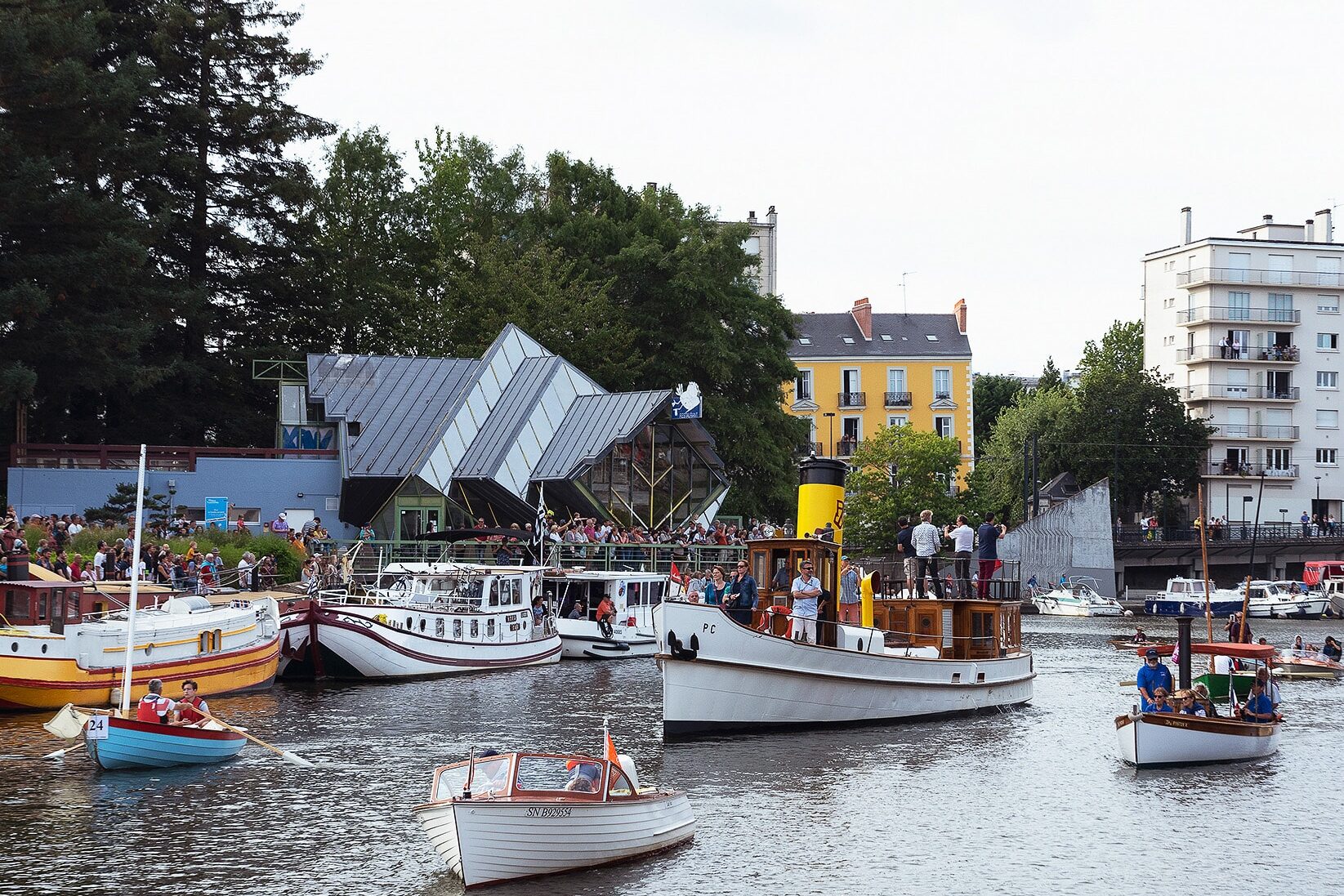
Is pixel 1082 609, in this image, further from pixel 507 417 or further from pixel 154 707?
pixel 154 707

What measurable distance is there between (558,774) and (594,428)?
39044 millimetres

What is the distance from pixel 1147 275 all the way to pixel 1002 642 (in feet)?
246

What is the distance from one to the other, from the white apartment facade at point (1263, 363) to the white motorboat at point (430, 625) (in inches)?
2601

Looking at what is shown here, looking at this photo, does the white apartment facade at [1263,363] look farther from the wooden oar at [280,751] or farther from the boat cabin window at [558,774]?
the boat cabin window at [558,774]

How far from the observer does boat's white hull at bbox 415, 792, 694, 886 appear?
58.4 feet

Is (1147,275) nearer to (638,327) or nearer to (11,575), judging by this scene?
(638,327)

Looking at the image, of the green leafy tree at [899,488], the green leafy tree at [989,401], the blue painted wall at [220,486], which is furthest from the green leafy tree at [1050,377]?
the blue painted wall at [220,486]

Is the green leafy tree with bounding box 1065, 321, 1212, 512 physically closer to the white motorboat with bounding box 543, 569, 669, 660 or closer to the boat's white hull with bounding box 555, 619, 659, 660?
the white motorboat with bounding box 543, 569, 669, 660

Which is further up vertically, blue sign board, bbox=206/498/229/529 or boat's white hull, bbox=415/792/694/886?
blue sign board, bbox=206/498/229/529

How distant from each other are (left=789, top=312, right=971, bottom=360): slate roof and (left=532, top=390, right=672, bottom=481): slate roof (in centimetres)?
4400

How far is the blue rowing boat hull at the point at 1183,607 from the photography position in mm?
74688

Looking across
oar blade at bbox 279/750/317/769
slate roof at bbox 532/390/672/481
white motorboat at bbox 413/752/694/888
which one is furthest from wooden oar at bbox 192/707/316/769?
slate roof at bbox 532/390/672/481

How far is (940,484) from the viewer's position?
8388 centimetres

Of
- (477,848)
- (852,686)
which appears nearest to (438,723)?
(852,686)
